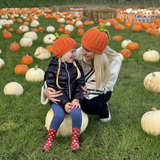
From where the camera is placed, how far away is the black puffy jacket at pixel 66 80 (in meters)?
2.85

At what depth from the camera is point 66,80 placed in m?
2.87

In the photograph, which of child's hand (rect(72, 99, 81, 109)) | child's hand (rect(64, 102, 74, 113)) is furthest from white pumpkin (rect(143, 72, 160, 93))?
child's hand (rect(64, 102, 74, 113))

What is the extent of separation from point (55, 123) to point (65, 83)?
58cm

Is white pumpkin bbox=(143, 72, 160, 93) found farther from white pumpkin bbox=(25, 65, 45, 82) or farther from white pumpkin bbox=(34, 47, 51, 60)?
white pumpkin bbox=(34, 47, 51, 60)

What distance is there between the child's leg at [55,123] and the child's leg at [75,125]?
0.52ft

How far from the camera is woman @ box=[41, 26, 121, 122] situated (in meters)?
2.76

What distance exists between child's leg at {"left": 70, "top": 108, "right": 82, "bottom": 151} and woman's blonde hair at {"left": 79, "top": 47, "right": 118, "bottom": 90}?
0.56m

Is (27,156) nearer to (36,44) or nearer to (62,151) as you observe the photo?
(62,151)

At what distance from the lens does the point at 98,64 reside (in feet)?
9.49

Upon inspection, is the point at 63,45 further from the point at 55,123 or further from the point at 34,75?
the point at 34,75

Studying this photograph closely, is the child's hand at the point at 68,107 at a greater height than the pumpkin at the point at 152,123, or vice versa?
the child's hand at the point at 68,107

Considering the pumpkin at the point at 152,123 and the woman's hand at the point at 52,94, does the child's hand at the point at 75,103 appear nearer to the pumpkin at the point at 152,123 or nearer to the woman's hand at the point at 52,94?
the woman's hand at the point at 52,94

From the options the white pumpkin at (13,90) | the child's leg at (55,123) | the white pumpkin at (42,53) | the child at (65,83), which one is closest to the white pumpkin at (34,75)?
the white pumpkin at (13,90)

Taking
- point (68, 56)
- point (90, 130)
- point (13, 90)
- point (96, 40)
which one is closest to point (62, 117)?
point (90, 130)
